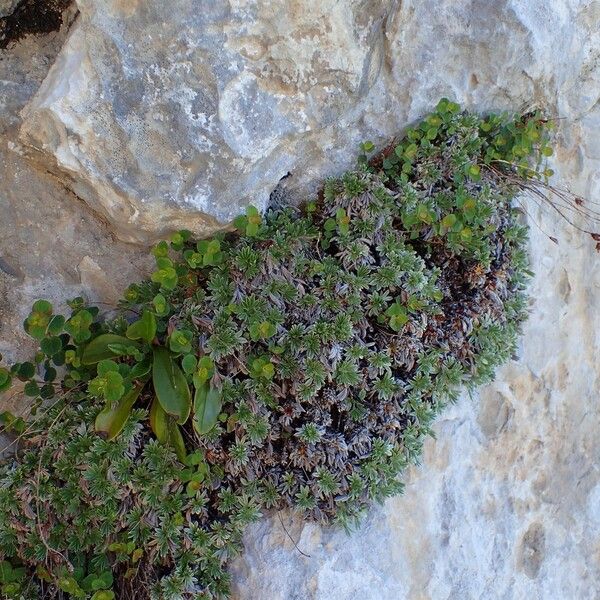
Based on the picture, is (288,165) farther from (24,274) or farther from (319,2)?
(24,274)

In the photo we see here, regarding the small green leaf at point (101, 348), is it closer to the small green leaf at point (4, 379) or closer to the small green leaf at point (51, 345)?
the small green leaf at point (51, 345)

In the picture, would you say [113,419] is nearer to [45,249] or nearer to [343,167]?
[45,249]

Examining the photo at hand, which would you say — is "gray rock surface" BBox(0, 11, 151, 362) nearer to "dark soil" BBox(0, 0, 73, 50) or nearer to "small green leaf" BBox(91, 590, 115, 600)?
"dark soil" BBox(0, 0, 73, 50)

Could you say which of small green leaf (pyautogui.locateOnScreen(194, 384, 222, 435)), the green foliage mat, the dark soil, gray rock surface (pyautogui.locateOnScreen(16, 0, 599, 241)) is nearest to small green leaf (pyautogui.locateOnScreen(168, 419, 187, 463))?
the green foliage mat

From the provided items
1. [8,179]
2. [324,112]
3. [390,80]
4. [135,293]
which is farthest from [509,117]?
[8,179]


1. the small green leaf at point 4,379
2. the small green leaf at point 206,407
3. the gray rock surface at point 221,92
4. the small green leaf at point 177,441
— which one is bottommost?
the small green leaf at point 177,441

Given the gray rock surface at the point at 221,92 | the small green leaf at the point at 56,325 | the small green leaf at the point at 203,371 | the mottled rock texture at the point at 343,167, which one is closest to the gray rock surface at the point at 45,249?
the mottled rock texture at the point at 343,167
